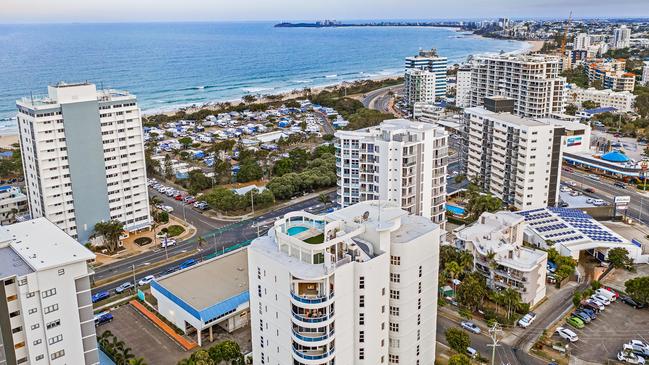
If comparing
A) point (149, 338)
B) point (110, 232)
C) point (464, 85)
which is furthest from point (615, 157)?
point (149, 338)

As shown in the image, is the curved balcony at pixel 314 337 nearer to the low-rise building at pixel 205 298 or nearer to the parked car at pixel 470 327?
the low-rise building at pixel 205 298

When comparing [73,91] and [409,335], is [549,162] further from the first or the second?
[73,91]

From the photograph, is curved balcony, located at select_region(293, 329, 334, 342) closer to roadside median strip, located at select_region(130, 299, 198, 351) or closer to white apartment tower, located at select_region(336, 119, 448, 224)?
roadside median strip, located at select_region(130, 299, 198, 351)

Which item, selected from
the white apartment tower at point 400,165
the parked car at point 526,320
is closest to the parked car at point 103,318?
the white apartment tower at point 400,165

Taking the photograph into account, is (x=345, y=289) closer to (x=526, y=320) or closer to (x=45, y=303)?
(x=45, y=303)

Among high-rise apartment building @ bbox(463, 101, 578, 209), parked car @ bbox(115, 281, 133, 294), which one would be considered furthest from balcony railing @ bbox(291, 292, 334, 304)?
high-rise apartment building @ bbox(463, 101, 578, 209)

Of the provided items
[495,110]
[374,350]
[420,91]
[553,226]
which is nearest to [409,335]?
[374,350]
